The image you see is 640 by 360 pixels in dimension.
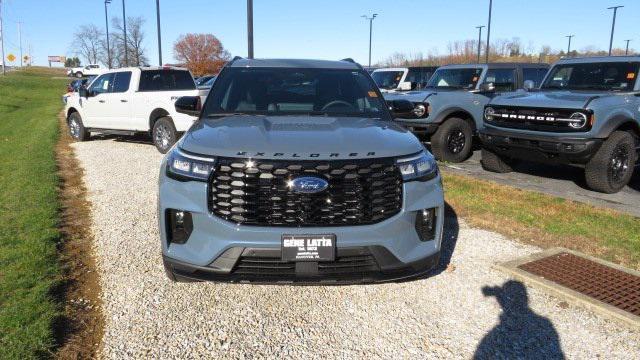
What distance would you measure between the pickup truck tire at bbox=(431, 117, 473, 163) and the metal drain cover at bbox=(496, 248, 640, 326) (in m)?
4.91

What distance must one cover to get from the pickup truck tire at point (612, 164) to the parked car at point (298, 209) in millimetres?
4625

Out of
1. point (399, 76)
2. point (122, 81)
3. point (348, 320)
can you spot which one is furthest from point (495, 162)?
point (122, 81)

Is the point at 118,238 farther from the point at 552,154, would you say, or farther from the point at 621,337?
the point at 552,154

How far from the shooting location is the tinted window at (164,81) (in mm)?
11438

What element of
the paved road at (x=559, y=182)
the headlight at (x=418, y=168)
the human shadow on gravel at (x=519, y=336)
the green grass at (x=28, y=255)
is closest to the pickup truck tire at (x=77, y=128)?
the green grass at (x=28, y=255)

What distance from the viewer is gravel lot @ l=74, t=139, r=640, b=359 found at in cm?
308

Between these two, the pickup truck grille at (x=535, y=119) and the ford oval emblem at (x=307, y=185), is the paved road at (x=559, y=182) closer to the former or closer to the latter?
the pickup truck grille at (x=535, y=119)

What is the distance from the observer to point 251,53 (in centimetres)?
1212

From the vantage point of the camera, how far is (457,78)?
1032cm

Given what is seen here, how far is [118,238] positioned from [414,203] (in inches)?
126

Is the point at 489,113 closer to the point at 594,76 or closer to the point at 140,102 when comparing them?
the point at 594,76

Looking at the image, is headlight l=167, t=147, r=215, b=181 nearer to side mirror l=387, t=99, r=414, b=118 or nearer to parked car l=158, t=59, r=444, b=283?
parked car l=158, t=59, r=444, b=283

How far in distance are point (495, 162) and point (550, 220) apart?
9.94ft

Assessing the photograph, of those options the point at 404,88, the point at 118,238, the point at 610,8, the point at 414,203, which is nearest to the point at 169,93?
the point at 404,88
